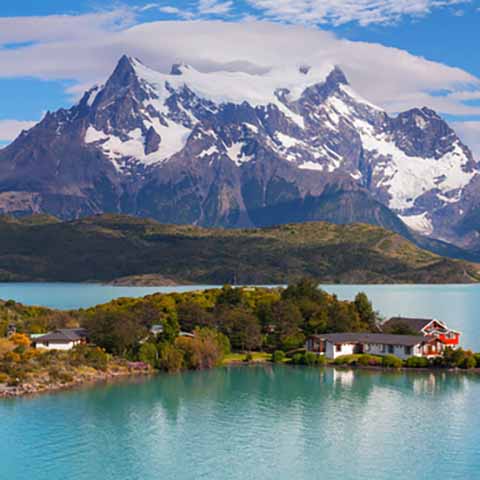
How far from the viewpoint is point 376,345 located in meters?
101

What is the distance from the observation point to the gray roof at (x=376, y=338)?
98438 millimetres

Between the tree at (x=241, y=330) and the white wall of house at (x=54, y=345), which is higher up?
the tree at (x=241, y=330)

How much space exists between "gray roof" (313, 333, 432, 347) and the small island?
11 cm

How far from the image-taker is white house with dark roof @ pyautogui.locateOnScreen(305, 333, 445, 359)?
98.2 m

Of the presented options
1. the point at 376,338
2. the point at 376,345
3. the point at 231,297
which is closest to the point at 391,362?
the point at 376,345

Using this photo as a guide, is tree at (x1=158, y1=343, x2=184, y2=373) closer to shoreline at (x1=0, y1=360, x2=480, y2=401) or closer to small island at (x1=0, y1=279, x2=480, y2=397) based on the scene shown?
small island at (x1=0, y1=279, x2=480, y2=397)

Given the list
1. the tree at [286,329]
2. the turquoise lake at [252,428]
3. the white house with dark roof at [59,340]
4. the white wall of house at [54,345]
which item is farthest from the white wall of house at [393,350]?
the white wall of house at [54,345]

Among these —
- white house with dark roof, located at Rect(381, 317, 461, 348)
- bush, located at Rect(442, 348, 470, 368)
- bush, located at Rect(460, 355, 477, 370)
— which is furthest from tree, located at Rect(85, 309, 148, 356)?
bush, located at Rect(460, 355, 477, 370)

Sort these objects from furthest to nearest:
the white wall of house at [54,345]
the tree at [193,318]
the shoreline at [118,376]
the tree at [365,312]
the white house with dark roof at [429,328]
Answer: the tree at [365,312], the tree at [193,318], the white house with dark roof at [429,328], the white wall of house at [54,345], the shoreline at [118,376]

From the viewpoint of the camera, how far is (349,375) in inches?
3600

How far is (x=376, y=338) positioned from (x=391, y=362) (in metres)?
7.26

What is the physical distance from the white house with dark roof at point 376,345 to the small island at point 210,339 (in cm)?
11

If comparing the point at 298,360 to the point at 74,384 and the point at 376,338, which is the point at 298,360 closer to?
the point at 376,338

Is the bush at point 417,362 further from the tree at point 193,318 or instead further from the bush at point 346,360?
the tree at point 193,318
